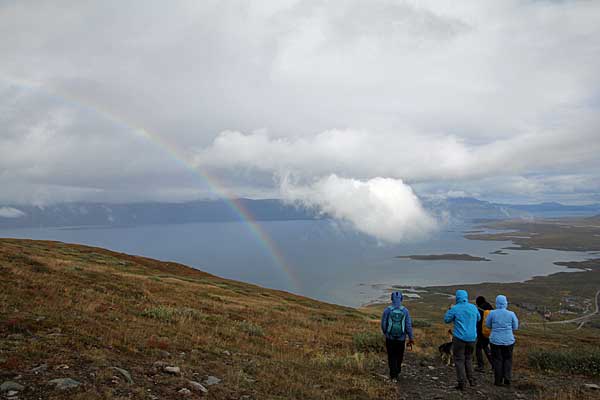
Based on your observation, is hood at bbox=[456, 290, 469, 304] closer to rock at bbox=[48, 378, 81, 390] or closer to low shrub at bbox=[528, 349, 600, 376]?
low shrub at bbox=[528, 349, 600, 376]

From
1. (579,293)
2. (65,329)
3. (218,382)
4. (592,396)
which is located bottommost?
(579,293)

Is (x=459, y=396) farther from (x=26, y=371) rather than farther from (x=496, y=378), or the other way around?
(x=26, y=371)

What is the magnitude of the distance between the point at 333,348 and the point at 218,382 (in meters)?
8.30

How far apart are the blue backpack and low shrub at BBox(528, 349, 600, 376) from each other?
26.7ft

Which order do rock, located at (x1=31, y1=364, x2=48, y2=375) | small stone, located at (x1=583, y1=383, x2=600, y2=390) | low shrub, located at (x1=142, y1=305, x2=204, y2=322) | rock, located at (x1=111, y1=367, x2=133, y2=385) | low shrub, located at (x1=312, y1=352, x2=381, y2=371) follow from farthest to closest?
low shrub, located at (x1=142, y1=305, x2=204, y2=322) < low shrub, located at (x1=312, y1=352, x2=381, y2=371) < small stone, located at (x1=583, y1=383, x2=600, y2=390) < rock, located at (x1=111, y1=367, x2=133, y2=385) < rock, located at (x1=31, y1=364, x2=48, y2=375)

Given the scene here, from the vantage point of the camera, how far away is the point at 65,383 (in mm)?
6957

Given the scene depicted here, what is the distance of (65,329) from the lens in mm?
10219

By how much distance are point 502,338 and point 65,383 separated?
11.9 m

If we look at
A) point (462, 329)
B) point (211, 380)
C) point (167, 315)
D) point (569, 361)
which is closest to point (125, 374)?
point (211, 380)

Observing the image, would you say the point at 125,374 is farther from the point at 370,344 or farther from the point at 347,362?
the point at 370,344

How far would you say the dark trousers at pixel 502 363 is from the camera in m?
11.7

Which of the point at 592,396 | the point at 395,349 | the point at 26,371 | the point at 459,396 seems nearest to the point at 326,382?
the point at 395,349

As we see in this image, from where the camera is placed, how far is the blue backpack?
11211mm

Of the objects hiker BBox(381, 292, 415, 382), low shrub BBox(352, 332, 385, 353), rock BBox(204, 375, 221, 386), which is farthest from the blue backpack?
rock BBox(204, 375, 221, 386)
